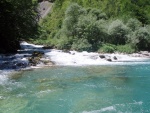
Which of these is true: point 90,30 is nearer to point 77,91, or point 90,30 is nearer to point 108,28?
point 108,28

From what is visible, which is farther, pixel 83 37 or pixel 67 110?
pixel 83 37

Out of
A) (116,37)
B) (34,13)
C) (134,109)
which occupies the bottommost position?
(134,109)

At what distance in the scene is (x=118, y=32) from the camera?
62.2 m

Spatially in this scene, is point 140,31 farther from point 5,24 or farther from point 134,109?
point 134,109

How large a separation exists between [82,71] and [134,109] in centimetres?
1732

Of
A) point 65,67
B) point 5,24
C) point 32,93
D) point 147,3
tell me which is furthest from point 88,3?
point 32,93

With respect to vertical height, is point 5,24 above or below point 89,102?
above

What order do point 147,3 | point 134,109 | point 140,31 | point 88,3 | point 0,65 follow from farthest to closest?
point 88,3
point 147,3
point 140,31
point 0,65
point 134,109

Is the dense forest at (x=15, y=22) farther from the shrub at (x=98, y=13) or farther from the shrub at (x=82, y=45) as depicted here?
the shrub at (x=98, y=13)

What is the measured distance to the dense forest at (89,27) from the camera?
53781mm

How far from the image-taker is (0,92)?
27469mm

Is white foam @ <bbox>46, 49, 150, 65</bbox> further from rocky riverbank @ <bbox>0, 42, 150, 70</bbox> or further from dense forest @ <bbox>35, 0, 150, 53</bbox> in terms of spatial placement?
dense forest @ <bbox>35, 0, 150, 53</bbox>

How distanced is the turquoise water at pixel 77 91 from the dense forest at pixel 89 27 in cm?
1694

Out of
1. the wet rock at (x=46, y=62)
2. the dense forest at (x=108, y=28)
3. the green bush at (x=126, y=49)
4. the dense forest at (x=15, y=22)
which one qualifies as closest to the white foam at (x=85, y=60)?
the wet rock at (x=46, y=62)
